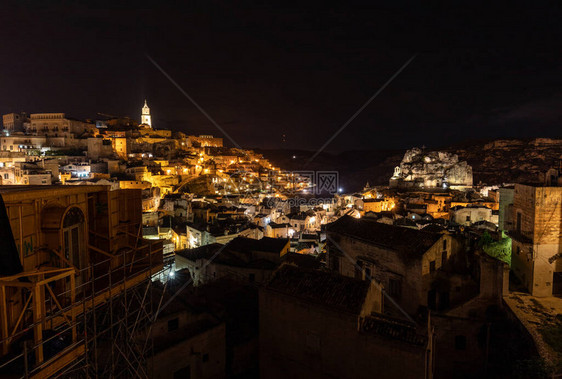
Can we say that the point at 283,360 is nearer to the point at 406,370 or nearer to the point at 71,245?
the point at 406,370

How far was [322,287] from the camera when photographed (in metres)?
10.9

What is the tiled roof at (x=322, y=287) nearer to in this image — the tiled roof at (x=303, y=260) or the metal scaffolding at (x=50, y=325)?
the metal scaffolding at (x=50, y=325)

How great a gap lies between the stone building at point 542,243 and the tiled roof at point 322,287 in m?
10.3

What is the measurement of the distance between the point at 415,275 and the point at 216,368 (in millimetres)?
8576

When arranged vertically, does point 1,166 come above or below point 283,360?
above

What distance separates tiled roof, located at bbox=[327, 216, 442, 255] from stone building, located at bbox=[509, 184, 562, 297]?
18.7ft

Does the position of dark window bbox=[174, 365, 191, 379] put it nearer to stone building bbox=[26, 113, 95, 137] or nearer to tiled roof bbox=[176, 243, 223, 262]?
tiled roof bbox=[176, 243, 223, 262]

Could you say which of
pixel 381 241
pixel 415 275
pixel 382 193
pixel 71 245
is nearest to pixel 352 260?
pixel 381 241

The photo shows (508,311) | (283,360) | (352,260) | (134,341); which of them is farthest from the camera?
(352,260)

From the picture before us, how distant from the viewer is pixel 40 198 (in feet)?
18.2

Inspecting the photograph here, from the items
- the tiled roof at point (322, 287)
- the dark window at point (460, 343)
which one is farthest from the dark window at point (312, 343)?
the dark window at point (460, 343)

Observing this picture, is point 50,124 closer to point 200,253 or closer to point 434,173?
point 200,253

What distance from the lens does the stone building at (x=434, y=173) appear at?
6394 cm

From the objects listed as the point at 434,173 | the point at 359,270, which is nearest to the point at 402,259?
the point at 359,270
